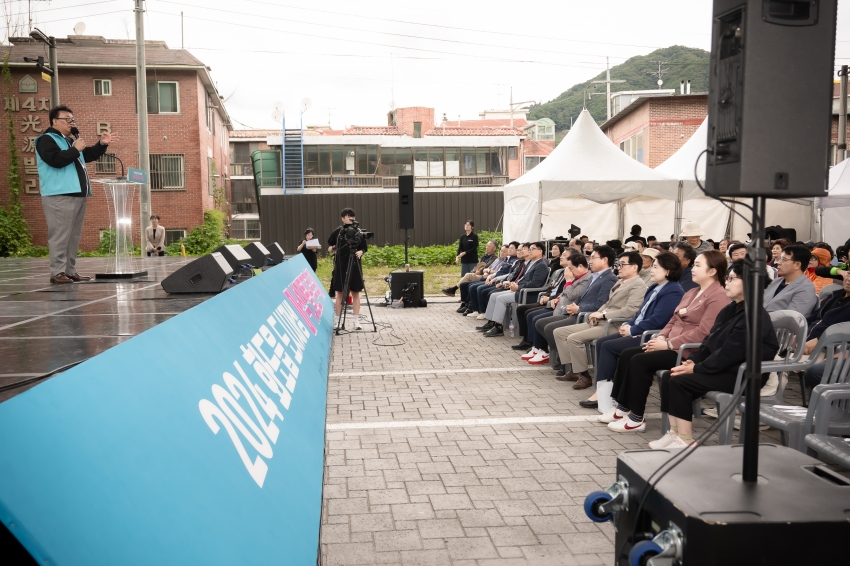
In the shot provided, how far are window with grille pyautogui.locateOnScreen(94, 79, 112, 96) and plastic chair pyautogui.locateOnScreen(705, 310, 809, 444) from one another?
27.8 metres

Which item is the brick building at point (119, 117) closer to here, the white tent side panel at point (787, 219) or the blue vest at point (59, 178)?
the white tent side panel at point (787, 219)

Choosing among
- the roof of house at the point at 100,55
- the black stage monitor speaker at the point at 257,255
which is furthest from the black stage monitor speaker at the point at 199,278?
the roof of house at the point at 100,55

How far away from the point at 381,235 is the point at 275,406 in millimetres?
25982

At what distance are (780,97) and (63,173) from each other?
5.49 meters

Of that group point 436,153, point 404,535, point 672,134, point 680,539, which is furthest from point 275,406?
point 436,153

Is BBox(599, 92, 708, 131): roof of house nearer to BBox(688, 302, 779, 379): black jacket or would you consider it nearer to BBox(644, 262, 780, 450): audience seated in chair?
BBox(644, 262, 780, 450): audience seated in chair

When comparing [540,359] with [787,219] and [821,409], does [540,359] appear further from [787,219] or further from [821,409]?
[787,219]

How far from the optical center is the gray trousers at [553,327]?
26.2ft

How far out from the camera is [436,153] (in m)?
37.4

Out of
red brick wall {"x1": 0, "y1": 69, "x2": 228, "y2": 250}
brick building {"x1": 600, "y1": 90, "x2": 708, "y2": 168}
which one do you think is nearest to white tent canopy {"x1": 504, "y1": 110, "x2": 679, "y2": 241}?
brick building {"x1": 600, "y1": 90, "x2": 708, "y2": 168}

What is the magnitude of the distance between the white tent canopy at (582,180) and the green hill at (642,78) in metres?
48.5

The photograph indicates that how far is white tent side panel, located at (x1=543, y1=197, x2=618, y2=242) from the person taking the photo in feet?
60.8

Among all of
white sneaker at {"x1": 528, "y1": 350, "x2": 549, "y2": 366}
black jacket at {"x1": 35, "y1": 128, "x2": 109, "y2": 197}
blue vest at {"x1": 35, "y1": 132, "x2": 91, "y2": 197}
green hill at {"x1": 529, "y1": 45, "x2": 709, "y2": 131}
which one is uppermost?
green hill at {"x1": 529, "y1": 45, "x2": 709, "y2": 131}

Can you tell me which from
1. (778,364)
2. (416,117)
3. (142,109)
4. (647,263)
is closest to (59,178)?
(778,364)
